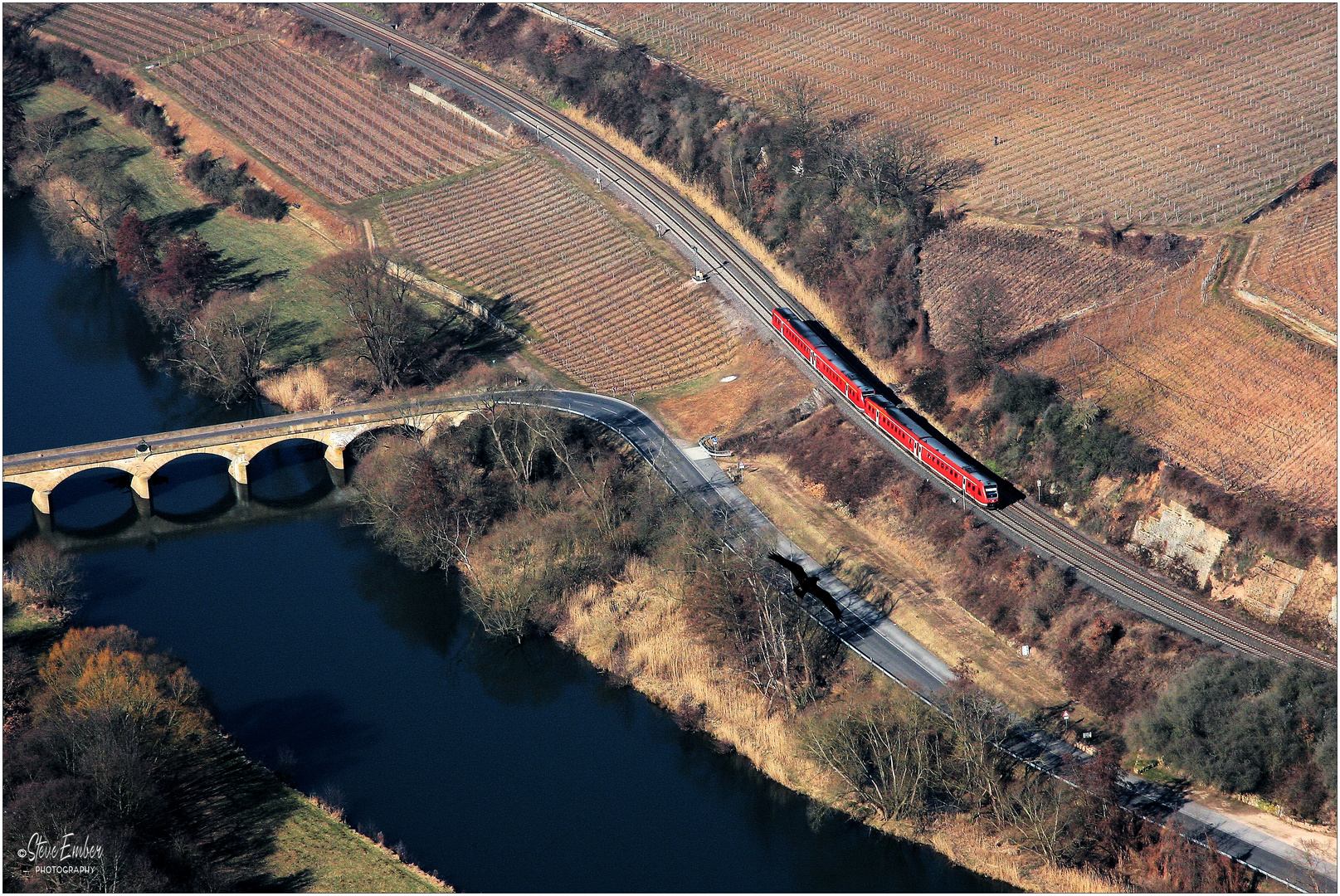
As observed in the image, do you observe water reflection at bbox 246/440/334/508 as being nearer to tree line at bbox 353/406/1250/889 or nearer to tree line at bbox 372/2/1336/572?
tree line at bbox 353/406/1250/889

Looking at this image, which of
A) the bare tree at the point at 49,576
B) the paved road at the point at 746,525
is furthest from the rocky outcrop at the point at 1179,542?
the bare tree at the point at 49,576

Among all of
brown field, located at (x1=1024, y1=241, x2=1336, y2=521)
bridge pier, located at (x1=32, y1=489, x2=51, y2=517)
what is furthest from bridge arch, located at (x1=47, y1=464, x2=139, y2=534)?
brown field, located at (x1=1024, y1=241, x2=1336, y2=521)

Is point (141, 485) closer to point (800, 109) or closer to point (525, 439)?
point (525, 439)

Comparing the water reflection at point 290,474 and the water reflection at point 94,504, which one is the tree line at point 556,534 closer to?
the water reflection at point 290,474

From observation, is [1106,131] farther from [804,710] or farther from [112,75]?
[112,75]

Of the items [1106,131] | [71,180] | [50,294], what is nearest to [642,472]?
[1106,131]

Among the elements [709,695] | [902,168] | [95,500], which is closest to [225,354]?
→ [95,500]
